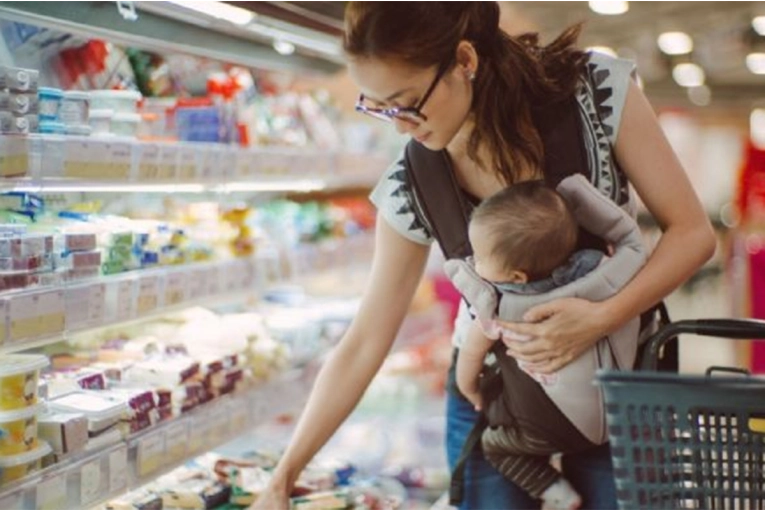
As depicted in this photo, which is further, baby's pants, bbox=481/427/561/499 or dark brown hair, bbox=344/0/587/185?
baby's pants, bbox=481/427/561/499

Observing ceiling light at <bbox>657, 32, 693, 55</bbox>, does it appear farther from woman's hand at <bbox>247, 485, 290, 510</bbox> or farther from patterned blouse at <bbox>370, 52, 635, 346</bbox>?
woman's hand at <bbox>247, 485, 290, 510</bbox>

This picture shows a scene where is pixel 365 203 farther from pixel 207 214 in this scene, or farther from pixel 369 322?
pixel 369 322

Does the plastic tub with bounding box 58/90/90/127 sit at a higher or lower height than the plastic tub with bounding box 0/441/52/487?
higher

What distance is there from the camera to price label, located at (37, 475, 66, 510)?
81.9 inches

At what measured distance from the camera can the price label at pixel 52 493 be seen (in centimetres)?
208

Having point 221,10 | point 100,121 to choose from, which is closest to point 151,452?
point 100,121

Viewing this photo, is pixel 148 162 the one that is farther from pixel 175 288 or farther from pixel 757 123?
pixel 757 123

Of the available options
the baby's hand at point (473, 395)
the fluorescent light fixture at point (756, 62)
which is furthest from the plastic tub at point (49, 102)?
the fluorescent light fixture at point (756, 62)

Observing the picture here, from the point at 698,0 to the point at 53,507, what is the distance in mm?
8120

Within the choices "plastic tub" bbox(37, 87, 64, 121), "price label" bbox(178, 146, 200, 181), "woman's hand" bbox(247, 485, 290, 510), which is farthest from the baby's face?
"price label" bbox(178, 146, 200, 181)

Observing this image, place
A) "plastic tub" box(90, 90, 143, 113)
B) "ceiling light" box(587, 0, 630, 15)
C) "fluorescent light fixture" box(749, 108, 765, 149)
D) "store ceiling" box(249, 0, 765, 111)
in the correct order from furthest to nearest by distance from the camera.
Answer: "fluorescent light fixture" box(749, 108, 765, 149) < "store ceiling" box(249, 0, 765, 111) < "ceiling light" box(587, 0, 630, 15) < "plastic tub" box(90, 90, 143, 113)

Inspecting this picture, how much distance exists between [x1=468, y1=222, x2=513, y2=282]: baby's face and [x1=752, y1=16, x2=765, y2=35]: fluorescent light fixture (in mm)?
7935

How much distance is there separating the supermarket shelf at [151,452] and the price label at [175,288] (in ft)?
1.01

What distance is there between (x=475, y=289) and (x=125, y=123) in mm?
1159
